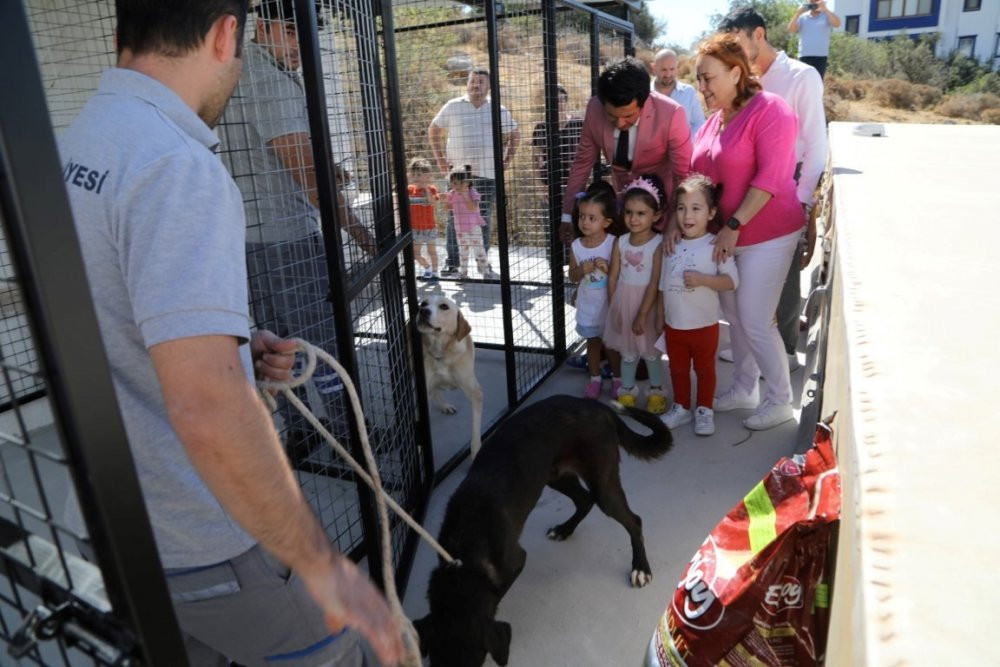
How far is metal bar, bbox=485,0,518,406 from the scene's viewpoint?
153 inches

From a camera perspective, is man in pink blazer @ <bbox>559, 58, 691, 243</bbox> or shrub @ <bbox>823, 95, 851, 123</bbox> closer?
man in pink blazer @ <bbox>559, 58, 691, 243</bbox>

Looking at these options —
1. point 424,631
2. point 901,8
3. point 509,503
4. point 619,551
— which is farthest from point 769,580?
point 901,8

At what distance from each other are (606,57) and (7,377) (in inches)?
227

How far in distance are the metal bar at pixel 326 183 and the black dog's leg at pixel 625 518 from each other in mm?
1017

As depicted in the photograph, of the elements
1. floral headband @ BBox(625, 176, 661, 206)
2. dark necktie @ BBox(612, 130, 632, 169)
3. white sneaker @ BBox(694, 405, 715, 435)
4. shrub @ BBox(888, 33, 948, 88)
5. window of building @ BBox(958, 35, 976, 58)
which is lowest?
white sneaker @ BBox(694, 405, 715, 435)

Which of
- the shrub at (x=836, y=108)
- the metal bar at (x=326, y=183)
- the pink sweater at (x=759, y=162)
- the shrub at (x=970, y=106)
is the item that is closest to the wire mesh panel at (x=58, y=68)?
the metal bar at (x=326, y=183)

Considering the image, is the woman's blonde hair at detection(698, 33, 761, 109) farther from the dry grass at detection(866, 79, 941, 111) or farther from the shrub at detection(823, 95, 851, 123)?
the dry grass at detection(866, 79, 941, 111)

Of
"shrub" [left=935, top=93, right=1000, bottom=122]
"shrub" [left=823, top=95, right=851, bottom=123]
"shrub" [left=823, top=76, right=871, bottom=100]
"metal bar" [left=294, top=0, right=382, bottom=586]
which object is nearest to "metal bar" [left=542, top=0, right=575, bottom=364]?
"metal bar" [left=294, top=0, right=382, bottom=586]

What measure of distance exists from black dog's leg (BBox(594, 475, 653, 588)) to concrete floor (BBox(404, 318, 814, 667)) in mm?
64

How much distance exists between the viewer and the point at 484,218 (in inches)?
265

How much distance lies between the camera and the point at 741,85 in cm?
356

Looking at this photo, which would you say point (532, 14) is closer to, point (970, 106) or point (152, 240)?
point (152, 240)

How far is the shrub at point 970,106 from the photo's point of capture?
26.8m

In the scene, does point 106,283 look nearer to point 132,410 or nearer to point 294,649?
point 132,410
